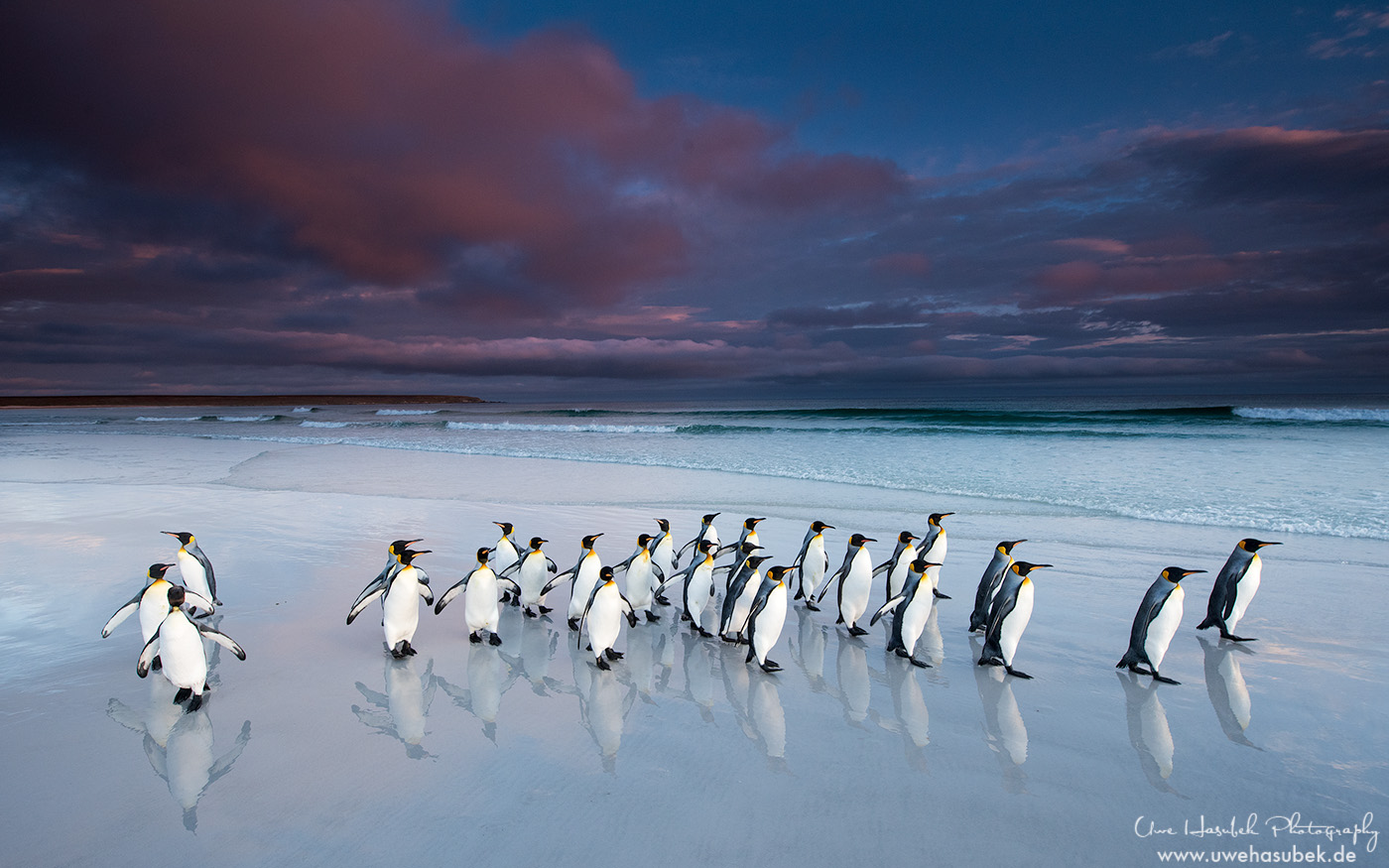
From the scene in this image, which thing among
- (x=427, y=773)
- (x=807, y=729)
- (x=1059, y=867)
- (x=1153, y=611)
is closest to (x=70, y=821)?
(x=427, y=773)

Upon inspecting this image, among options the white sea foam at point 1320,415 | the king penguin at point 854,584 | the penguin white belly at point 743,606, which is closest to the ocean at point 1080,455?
the white sea foam at point 1320,415

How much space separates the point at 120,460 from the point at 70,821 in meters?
16.0

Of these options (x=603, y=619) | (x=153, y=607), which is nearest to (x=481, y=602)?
(x=603, y=619)

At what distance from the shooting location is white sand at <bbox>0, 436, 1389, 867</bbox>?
2.39 metres

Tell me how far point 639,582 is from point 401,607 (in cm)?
A: 158

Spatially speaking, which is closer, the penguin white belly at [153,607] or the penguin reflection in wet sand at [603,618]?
the penguin white belly at [153,607]

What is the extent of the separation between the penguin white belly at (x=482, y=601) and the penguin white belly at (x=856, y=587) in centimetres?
233

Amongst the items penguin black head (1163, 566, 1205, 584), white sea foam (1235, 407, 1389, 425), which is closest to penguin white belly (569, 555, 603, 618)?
penguin black head (1163, 566, 1205, 584)

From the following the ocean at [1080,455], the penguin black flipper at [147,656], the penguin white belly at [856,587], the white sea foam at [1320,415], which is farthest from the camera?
the white sea foam at [1320,415]

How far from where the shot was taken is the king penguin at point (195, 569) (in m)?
4.59

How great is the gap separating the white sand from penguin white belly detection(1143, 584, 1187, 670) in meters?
0.22

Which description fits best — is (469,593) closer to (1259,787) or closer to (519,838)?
(519,838)

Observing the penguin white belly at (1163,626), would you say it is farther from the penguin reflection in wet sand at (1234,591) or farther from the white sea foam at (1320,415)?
the white sea foam at (1320,415)

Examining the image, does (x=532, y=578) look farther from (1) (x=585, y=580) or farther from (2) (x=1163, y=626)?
(2) (x=1163, y=626)
